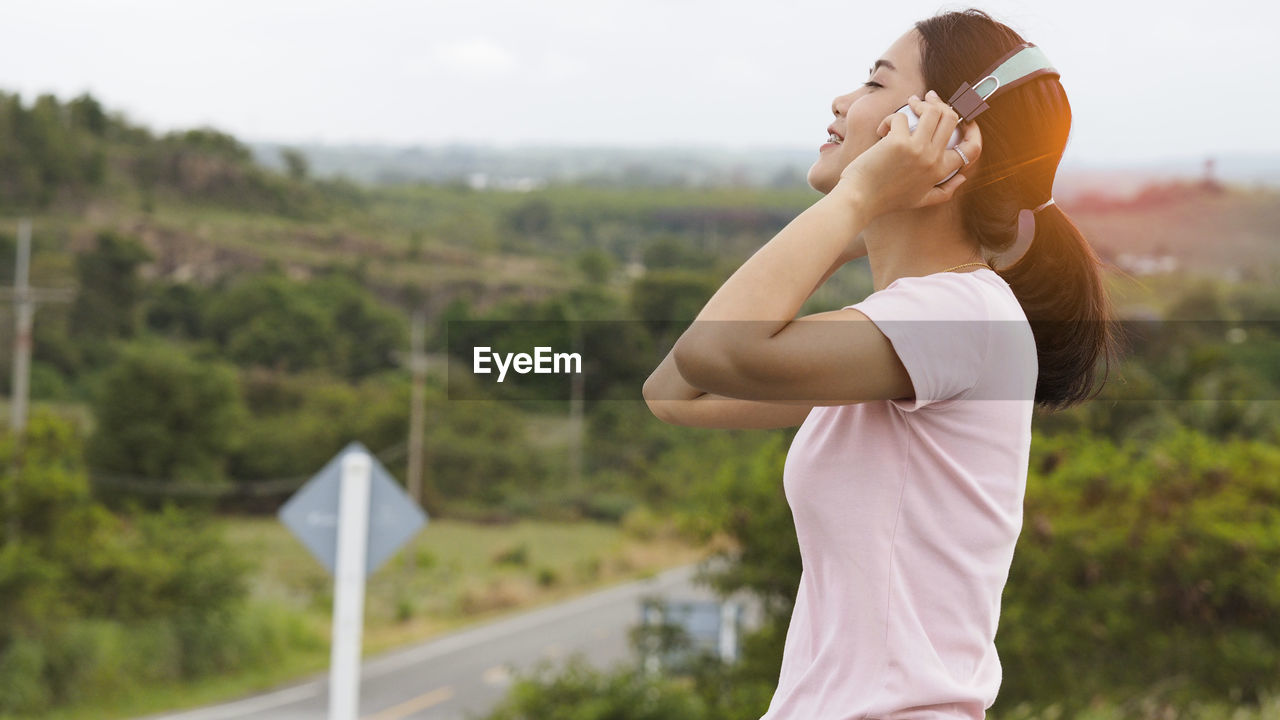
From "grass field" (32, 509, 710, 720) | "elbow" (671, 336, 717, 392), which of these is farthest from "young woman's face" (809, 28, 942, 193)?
"grass field" (32, 509, 710, 720)

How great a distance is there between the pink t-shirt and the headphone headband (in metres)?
0.13

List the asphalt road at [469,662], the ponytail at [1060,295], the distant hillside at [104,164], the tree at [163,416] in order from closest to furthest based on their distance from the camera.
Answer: the ponytail at [1060,295], the asphalt road at [469,662], the tree at [163,416], the distant hillside at [104,164]

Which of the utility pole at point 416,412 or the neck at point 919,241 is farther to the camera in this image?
the utility pole at point 416,412

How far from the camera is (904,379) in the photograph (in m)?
0.85

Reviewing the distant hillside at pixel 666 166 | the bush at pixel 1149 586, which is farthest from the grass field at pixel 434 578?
the bush at pixel 1149 586

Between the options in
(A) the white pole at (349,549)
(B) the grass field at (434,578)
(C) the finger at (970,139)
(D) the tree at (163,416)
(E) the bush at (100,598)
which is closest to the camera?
(C) the finger at (970,139)

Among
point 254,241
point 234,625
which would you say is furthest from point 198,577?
point 254,241

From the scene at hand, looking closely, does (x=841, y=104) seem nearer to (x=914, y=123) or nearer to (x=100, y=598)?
(x=914, y=123)

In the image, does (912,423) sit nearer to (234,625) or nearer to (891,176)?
(891,176)

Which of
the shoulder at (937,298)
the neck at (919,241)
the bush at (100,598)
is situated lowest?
the bush at (100,598)

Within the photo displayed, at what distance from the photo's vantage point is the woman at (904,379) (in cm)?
85

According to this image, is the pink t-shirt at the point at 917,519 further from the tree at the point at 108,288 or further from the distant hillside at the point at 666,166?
the tree at the point at 108,288

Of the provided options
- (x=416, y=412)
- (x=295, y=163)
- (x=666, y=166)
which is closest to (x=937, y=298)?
(x=666, y=166)

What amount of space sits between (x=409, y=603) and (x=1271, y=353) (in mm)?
14828
